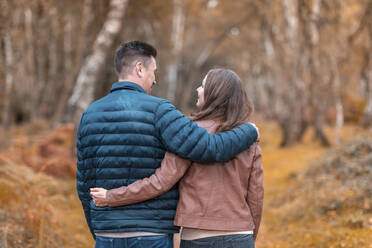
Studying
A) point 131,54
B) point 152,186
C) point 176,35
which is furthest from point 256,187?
point 176,35

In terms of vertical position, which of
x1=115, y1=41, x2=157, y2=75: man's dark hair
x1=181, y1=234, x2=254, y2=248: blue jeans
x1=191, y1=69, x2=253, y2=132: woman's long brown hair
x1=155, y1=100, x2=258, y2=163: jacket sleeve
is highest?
x1=115, y1=41, x2=157, y2=75: man's dark hair

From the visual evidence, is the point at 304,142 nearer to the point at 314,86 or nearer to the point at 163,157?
the point at 314,86

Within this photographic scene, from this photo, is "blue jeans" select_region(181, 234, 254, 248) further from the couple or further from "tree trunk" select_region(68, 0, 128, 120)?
"tree trunk" select_region(68, 0, 128, 120)

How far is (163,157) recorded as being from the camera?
2715 millimetres

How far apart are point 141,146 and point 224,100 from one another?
2.19 ft

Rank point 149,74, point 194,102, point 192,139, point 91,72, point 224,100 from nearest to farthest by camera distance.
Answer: point 192,139 < point 224,100 < point 149,74 < point 194,102 < point 91,72

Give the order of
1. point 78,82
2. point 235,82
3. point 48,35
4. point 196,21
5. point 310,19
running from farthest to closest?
1. point 196,21
2. point 48,35
3. point 310,19
4. point 78,82
5. point 235,82

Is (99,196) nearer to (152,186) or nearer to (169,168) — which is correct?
(152,186)

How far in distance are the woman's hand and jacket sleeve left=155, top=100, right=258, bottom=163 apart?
520mm

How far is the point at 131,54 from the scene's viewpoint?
2836 mm

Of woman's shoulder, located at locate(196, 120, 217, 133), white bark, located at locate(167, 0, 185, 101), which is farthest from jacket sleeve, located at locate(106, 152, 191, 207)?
white bark, located at locate(167, 0, 185, 101)

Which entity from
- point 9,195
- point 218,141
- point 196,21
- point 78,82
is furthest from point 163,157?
point 196,21

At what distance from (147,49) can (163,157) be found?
791 mm

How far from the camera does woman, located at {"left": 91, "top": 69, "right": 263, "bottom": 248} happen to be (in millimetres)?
2611
